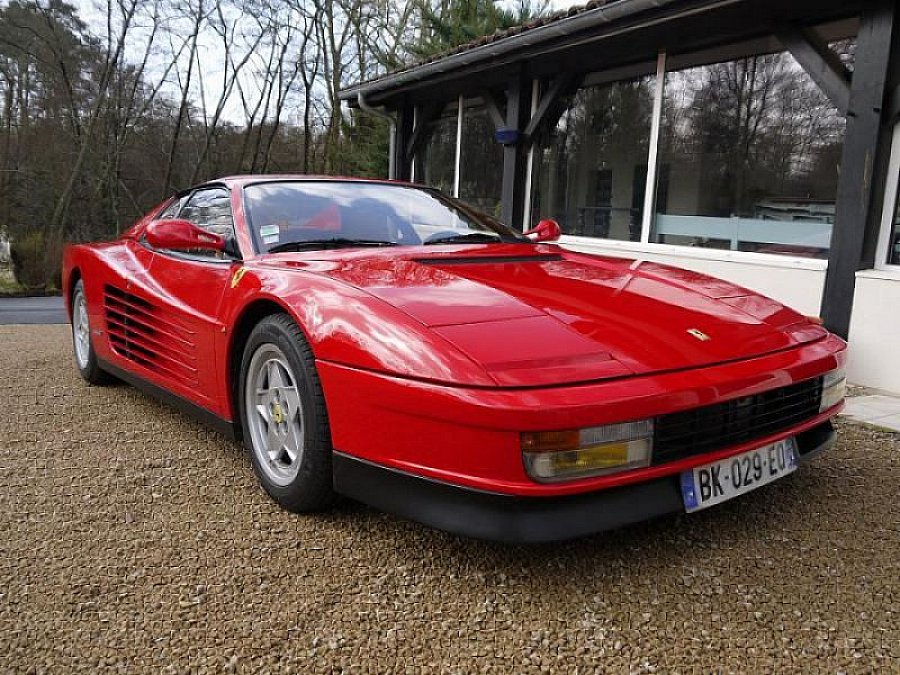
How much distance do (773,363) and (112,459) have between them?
96.9 inches

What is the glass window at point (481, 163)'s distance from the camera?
8344mm

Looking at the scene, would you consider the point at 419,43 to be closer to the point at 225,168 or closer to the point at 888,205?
the point at 225,168

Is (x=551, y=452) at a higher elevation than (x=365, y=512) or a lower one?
higher

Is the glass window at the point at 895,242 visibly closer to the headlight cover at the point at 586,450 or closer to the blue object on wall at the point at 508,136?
the headlight cover at the point at 586,450

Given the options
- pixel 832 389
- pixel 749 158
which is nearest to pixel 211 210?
pixel 832 389

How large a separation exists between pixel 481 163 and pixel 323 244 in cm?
636

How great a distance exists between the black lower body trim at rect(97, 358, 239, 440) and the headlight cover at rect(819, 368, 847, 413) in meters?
2.02

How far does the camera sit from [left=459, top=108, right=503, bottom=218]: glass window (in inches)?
328

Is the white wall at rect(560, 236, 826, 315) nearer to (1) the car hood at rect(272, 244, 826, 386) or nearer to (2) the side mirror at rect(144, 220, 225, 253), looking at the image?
(1) the car hood at rect(272, 244, 826, 386)

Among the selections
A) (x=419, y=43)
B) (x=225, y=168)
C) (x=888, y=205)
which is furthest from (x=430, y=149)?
(x=225, y=168)

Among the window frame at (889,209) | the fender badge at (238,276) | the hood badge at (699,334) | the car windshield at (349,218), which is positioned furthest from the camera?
the window frame at (889,209)


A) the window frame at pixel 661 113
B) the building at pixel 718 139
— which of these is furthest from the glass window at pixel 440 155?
the window frame at pixel 661 113

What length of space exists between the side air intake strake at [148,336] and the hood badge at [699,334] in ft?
6.02

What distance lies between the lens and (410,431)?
1.76 meters
